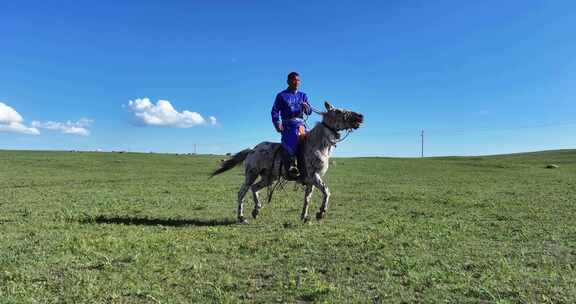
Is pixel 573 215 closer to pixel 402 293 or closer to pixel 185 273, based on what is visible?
pixel 402 293

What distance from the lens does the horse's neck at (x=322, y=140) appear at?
410 inches

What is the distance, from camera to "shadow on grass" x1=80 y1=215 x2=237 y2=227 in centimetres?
1059

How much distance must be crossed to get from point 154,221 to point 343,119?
545 cm

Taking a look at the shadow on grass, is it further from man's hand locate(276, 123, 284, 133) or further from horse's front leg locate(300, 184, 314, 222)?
man's hand locate(276, 123, 284, 133)

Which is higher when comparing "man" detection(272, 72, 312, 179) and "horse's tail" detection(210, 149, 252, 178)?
"man" detection(272, 72, 312, 179)

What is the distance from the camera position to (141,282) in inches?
224

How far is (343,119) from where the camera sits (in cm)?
1035

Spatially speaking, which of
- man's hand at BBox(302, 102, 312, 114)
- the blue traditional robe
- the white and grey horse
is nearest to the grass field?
the white and grey horse

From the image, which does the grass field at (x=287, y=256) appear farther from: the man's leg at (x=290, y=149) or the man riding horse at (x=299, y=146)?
the man's leg at (x=290, y=149)

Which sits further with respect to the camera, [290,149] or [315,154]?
[290,149]

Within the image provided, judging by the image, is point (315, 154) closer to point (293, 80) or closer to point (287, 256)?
point (293, 80)

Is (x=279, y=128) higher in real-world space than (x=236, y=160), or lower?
higher

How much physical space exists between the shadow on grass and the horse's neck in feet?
9.22

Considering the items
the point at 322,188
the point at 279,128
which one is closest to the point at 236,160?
the point at 279,128
